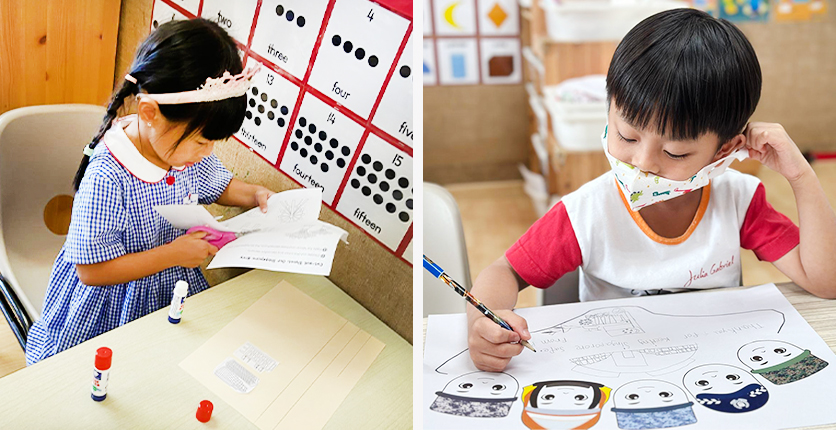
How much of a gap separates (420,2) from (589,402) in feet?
1.20

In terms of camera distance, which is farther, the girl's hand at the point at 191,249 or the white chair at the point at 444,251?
the white chair at the point at 444,251

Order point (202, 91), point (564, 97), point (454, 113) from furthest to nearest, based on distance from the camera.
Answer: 1. point (454, 113)
2. point (564, 97)
3. point (202, 91)

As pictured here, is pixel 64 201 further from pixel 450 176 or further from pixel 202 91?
pixel 450 176

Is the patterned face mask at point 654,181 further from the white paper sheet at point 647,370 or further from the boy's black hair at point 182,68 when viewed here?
the boy's black hair at point 182,68

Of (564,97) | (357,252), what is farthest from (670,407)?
(564,97)

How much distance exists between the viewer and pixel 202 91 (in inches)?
19.0

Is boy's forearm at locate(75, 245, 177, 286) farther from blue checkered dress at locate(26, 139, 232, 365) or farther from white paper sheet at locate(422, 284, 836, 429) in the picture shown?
white paper sheet at locate(422, 284, 836, 429)

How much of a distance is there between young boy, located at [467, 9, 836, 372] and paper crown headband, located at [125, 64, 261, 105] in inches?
12.4

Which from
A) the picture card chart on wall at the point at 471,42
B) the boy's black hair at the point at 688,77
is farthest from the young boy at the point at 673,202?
the picture card chart on wall at the point at 471,42

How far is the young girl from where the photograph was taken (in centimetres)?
48

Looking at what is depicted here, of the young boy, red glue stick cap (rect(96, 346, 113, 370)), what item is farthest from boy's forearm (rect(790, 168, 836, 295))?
red glue stick cap (rect(96, 346, 113, 370))

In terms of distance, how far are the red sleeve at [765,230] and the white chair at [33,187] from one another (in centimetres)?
76

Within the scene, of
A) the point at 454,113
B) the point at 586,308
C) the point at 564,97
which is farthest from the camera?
the point at 454,113

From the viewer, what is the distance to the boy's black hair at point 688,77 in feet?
2.22
